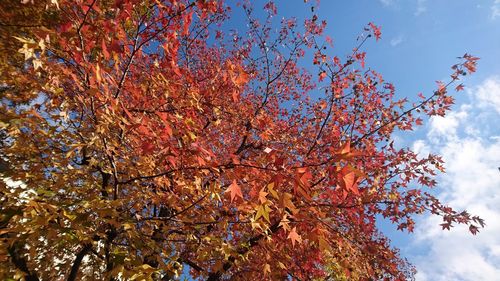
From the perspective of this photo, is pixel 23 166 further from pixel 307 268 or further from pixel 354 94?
pixel 354 94

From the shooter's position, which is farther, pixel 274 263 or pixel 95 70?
pixel 274 263

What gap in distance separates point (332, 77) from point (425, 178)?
3591 millimetres

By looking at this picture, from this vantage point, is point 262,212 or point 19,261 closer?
point 262,212

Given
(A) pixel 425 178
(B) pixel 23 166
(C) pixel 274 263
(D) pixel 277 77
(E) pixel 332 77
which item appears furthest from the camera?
(D) pixel 277 77

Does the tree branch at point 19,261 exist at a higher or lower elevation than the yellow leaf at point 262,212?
lower

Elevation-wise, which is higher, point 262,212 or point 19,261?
point 262,212

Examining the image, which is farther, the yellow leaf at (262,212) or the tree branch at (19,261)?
the tree branch at (19,261)

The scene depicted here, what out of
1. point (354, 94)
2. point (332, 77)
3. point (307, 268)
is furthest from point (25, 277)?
point (354, 94)

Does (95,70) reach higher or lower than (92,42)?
lower

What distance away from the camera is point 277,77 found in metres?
10.4

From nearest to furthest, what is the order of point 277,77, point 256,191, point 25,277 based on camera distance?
point 256,191
point 25,277
point 277,77

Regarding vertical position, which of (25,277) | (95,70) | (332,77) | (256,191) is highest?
(332,77)

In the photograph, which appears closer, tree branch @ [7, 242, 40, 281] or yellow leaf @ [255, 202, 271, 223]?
yellow leaf @ [255, 202, 271, 223]

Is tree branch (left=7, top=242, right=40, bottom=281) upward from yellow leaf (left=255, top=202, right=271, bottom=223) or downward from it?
downward
